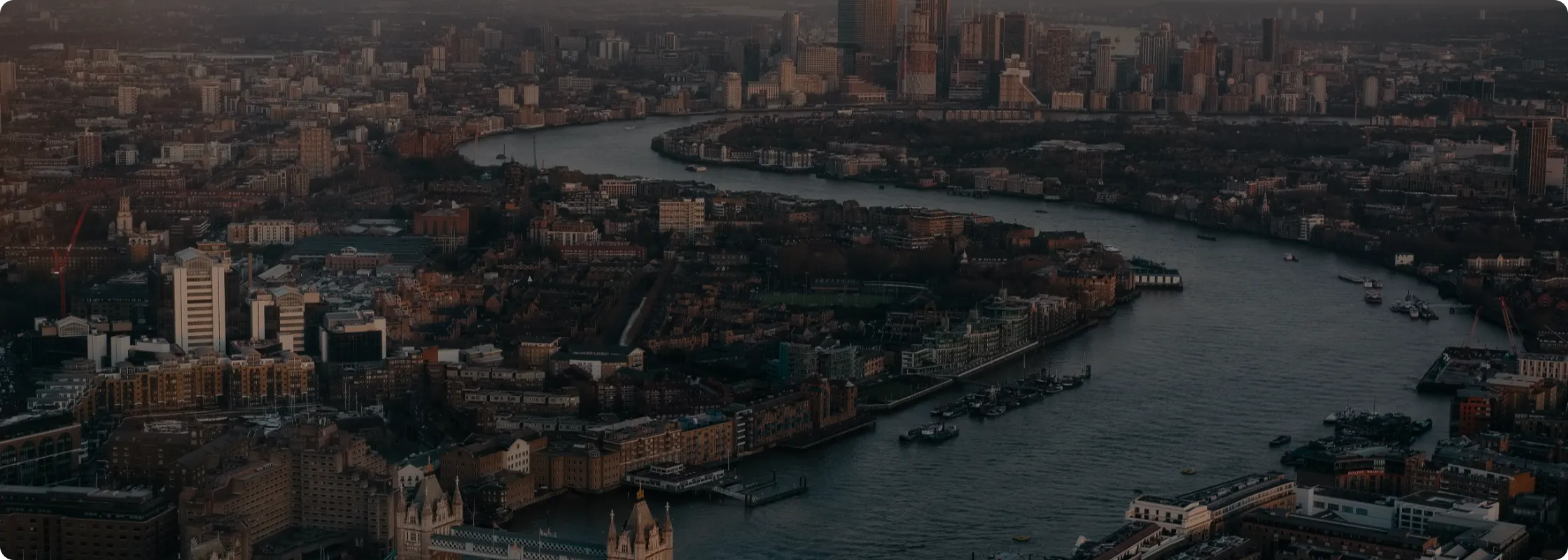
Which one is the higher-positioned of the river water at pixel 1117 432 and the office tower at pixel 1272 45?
the office tower at pixel 1272 45

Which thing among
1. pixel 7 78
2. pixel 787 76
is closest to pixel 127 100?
pixel 7 78

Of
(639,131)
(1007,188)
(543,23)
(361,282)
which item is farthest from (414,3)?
(361,282)

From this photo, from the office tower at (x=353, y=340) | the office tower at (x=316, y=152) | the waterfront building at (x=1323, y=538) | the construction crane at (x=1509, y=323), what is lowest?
the construction crane at (x=1509, y=323)

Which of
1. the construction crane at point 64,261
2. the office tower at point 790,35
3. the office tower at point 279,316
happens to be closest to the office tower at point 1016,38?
the office tower at point 790,35

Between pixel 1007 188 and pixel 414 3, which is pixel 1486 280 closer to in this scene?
pixel 1007 188

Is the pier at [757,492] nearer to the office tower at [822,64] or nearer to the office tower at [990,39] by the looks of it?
the office tower at [822,64]
